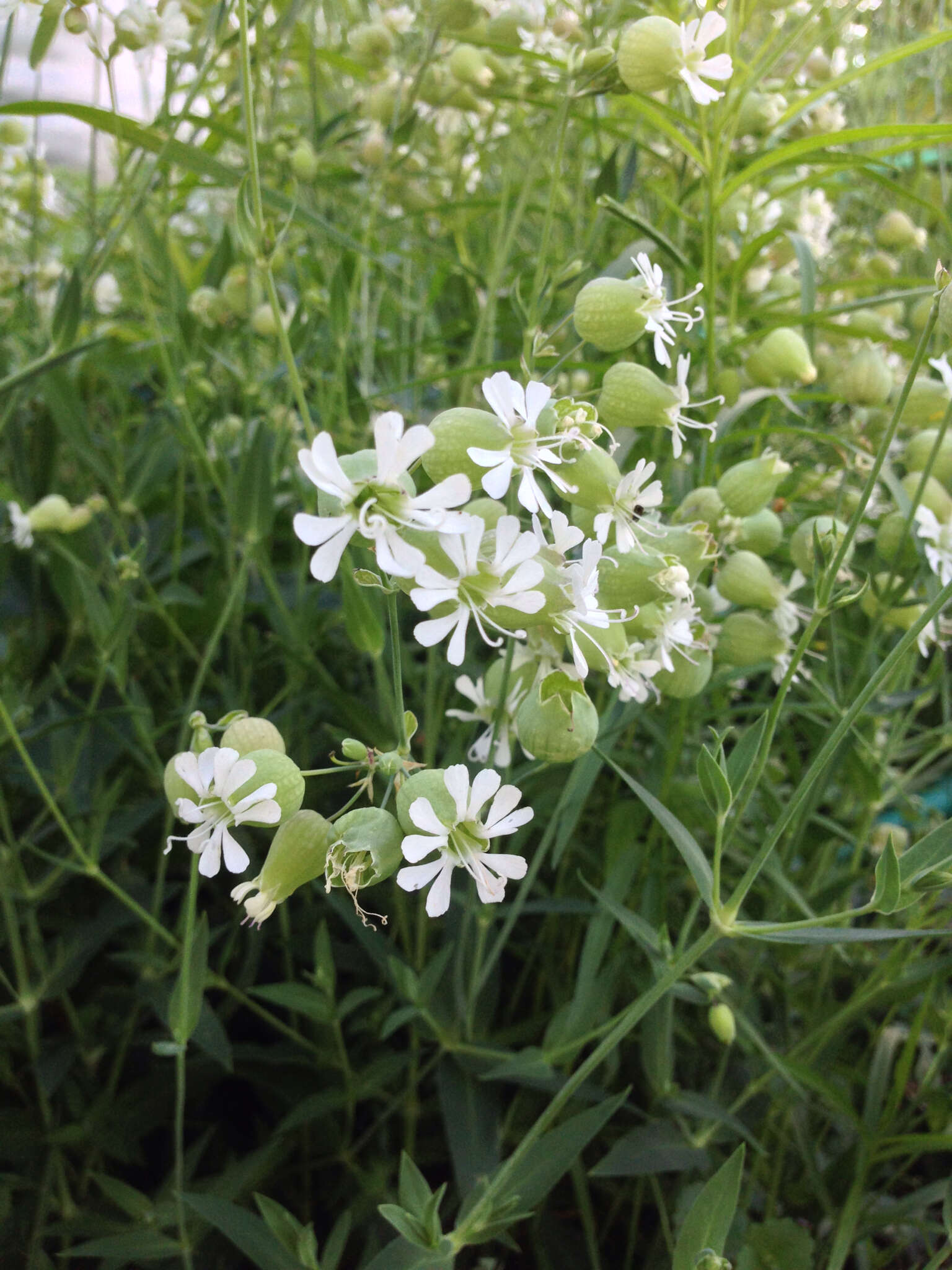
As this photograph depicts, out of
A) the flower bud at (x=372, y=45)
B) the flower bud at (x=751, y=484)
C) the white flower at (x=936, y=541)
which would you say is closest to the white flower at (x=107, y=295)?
the flower bud at (x=372, y=45)

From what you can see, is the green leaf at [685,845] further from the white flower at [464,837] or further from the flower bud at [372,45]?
the flower bud at [372,45]

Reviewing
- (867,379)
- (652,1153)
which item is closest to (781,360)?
(867,379)

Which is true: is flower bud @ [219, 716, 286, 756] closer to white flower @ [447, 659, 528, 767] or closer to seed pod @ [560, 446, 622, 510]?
white flower @ [447, 659, 528, 767]

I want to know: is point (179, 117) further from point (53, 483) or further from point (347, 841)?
point (347, 841)

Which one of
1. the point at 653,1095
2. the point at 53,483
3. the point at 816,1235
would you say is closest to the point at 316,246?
the point at 53,483

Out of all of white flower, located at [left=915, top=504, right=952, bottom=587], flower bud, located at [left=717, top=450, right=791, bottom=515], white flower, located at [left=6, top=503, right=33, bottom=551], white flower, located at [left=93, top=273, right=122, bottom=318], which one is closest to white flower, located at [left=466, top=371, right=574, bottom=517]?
flower bud, located at [left=717, top=450, right=791, bottom=515]

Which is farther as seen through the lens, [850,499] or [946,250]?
[946,250]
